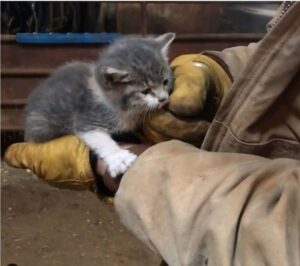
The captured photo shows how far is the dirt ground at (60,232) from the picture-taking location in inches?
89.0

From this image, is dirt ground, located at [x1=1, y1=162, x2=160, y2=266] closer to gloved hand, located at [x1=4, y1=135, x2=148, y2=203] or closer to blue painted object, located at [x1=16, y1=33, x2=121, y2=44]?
blue painted object, located at [x1=16, y1=33, x2=121, y2=44]

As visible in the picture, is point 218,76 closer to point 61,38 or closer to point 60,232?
point 60,232

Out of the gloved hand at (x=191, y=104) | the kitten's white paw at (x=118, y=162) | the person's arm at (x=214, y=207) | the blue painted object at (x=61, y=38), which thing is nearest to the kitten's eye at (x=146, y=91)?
the gloved hand at (x=191, y=104)

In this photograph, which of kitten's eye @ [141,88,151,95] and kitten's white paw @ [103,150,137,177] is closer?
kitten's white paw @ [103,150,137,177]

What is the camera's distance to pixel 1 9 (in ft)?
9.76

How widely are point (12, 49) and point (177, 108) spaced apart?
190 cm

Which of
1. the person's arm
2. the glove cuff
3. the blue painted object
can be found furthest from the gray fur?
the blue painted object

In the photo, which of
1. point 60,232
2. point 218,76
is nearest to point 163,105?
point 218,76

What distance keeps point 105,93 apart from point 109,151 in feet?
0.70

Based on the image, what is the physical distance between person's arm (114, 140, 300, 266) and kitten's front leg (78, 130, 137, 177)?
224mm

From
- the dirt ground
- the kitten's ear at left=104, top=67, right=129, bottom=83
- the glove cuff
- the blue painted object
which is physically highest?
the glove cuff

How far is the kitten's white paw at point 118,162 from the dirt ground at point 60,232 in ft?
3.18

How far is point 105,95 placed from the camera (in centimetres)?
153

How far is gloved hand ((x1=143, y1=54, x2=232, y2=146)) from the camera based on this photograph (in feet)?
4.01
